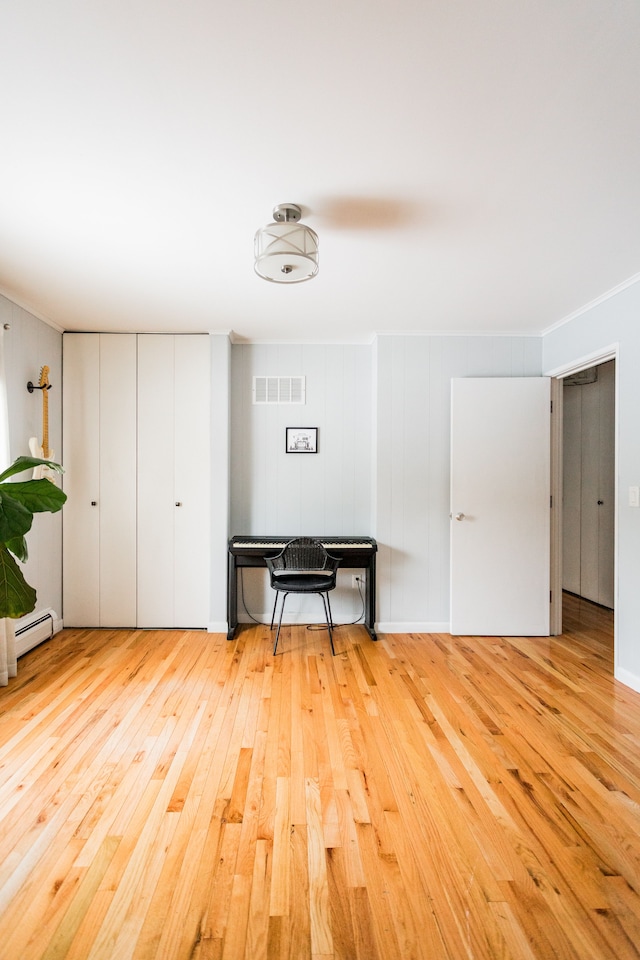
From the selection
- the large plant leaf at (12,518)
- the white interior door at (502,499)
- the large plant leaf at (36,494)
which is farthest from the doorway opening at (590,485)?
the large plant leaf at (12,518)

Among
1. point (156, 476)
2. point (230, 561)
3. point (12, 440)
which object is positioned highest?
point (12, 440)

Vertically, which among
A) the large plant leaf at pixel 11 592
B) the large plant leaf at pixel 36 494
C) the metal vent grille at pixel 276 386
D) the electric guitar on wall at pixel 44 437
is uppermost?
the metal vent grille at pixel 276 386

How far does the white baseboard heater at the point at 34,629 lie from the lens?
137 inches

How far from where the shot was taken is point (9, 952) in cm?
131

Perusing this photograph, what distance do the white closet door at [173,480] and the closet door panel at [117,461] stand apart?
8 centimetres

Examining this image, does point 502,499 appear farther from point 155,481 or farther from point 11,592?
point 11,592

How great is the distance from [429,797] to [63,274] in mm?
3518

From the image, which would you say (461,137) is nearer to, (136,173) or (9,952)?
(136,173)

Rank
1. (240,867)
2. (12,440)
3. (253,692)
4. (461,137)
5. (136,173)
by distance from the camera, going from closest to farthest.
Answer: (240,867) < (461,137) < (136,173) < (253,692) < (12,440)

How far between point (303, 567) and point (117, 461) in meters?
1.91

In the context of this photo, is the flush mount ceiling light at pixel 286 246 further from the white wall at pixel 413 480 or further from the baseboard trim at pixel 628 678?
the baseboard trim at pixel 628 678

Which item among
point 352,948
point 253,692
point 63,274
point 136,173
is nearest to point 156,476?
point 63,274

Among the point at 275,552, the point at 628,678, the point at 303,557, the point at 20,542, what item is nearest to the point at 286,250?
the point at 20,542

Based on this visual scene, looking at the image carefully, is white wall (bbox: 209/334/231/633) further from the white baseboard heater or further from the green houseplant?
the green houseplant
